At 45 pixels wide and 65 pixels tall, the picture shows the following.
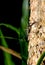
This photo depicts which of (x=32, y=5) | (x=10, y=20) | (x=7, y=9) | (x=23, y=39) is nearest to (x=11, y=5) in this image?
(x=7, y=9)

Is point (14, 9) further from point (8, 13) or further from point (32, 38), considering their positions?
point (32, 38)

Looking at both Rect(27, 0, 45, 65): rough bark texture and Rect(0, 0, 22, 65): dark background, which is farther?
Rect(0, 0, 22, 65): dark background

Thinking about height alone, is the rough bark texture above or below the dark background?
above

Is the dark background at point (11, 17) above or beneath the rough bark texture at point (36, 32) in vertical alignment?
beneath

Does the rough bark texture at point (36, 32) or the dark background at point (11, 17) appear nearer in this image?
the rough bark texture at point (36, 32)

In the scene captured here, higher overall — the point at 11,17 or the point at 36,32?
the point at 36,32

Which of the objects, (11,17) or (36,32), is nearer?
(36,32)
